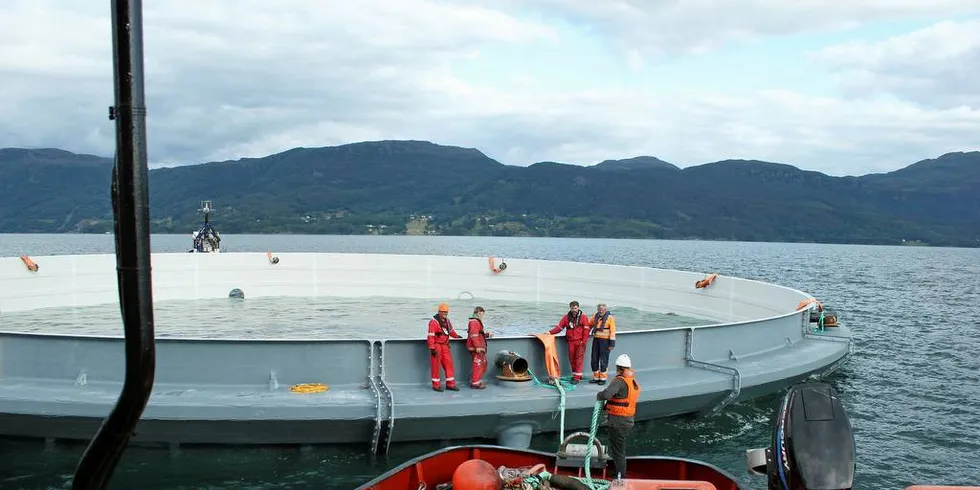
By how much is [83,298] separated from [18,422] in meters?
15.2

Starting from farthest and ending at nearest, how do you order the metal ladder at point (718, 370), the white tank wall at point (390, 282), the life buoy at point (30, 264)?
the life buoy at point (30, 264) → the white tank wall at point (390, 282) → the metal ladder at point (718, 370)

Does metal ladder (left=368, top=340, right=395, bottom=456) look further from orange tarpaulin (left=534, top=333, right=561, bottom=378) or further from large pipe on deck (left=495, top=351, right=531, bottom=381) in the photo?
orange tarpaulin (left=534, top=333, right=561, bottom=378)

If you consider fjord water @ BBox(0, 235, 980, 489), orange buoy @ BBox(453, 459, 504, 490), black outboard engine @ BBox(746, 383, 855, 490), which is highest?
black outboard engine @ BBox(746, 383, 855, 490)

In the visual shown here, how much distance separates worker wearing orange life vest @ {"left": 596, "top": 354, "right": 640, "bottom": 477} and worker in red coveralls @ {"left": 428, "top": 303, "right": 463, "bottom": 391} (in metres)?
2.90

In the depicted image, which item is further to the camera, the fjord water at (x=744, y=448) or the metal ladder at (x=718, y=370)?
the metal ladder at (x=718, y=370)

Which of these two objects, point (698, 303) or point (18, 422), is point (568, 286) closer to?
point (698, 303)

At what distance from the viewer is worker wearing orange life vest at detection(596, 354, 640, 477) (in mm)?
7793

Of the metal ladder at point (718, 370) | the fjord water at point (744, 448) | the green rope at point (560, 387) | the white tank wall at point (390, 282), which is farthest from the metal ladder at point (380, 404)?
the white tank wall at point (390, 282)

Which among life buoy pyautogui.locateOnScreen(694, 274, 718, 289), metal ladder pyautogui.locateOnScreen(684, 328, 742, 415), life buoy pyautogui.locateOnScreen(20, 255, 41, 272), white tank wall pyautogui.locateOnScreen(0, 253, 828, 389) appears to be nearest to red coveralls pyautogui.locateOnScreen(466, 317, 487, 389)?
white tank wall pyautogui.locateOnScreen(0, 253, 828, 389)

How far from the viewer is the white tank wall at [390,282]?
21.6 metres

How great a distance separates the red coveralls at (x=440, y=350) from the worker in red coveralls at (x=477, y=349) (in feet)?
0.91

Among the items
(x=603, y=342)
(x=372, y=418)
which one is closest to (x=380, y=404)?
(x=372, y=418)

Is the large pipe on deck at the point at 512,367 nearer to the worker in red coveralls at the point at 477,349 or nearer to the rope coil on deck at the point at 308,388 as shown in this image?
the worker in red coveralls at the point at 477,349

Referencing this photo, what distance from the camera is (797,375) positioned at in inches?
508
